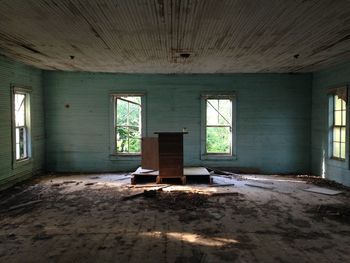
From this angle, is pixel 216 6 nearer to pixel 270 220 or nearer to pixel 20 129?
pixel 270 220

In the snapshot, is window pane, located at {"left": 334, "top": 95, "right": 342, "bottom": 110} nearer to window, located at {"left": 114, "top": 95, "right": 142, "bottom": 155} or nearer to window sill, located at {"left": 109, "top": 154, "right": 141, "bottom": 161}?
window, located at {"left": 114, "top": 95, "right": 142, "bottom": 155}

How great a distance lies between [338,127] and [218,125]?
3.10m

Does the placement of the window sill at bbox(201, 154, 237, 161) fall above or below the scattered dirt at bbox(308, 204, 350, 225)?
above

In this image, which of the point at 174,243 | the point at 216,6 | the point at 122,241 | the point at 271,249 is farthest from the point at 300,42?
the point at 122,241

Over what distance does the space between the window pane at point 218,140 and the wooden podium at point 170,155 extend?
2.34 meters

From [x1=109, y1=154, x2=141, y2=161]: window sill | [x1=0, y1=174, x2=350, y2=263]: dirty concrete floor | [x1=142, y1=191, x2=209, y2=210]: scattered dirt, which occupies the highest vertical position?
[x1=109, y1=154, x2=141, y2=161]: window sill

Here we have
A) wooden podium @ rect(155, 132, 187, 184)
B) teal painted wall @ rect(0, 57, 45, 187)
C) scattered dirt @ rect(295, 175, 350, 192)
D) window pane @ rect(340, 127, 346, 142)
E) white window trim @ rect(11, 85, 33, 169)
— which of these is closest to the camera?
teal painted wall @ rect(0, 57, 45, 187)

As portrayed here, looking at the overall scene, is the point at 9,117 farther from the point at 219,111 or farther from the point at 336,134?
the point at 336,134

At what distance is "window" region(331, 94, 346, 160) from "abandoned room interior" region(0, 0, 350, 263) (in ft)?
0.15

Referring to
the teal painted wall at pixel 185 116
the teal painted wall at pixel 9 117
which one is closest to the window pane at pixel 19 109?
the teal painted wall at pixel 9 117

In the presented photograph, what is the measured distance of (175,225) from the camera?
479 centimetres

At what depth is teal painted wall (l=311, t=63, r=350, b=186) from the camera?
24.8ft

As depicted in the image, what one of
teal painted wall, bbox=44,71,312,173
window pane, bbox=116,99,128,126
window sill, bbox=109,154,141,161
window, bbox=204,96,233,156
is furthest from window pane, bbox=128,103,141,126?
window, bbox=204,96,233,156

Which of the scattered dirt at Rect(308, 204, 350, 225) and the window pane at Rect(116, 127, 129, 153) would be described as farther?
the window pane at Rect(116, 127, 129, 153)
